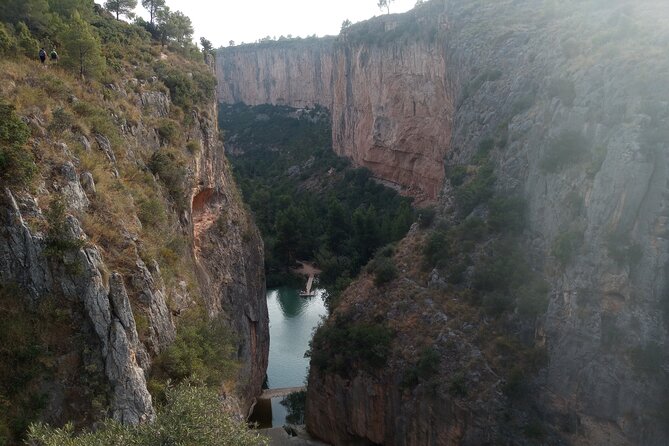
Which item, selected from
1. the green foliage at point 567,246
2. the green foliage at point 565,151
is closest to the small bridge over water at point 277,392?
the green foliage at point 567,246

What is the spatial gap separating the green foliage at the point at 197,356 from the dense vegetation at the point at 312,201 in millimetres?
9880

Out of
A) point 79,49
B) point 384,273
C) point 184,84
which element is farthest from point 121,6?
point 384,273

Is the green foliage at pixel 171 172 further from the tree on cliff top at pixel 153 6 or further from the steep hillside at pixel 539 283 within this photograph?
the tree on cliff top at pixel 153 6

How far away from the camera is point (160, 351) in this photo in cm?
1074

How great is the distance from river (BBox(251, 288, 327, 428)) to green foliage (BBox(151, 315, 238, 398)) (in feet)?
37.1

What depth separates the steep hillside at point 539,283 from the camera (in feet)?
51.8

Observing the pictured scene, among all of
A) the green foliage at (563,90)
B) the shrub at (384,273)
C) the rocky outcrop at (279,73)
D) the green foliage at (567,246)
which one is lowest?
the shrub at (384,273)

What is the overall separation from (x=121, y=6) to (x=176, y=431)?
25.5 metres

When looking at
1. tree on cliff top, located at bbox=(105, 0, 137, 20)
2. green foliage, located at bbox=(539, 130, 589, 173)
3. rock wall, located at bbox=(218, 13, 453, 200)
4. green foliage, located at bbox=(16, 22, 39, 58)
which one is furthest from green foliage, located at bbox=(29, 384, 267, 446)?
rock wall, located at bbox=(218, 13, 453, 200)

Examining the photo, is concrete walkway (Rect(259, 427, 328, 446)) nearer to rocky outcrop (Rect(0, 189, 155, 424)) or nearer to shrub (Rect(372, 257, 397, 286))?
shrub (Rect(372, 257, 397, 286))

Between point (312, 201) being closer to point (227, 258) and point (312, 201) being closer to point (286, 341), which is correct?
point (286, 341)

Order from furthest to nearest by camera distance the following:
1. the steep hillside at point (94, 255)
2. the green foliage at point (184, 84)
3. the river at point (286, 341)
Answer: the river at point (286, 341), the green foliage at point (184, 84), the steep hillside at point (94, 255)

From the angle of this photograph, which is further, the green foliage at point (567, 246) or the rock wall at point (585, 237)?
the green foliage at point (567, 246)

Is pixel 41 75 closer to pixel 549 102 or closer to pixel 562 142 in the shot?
pixel 562 142
